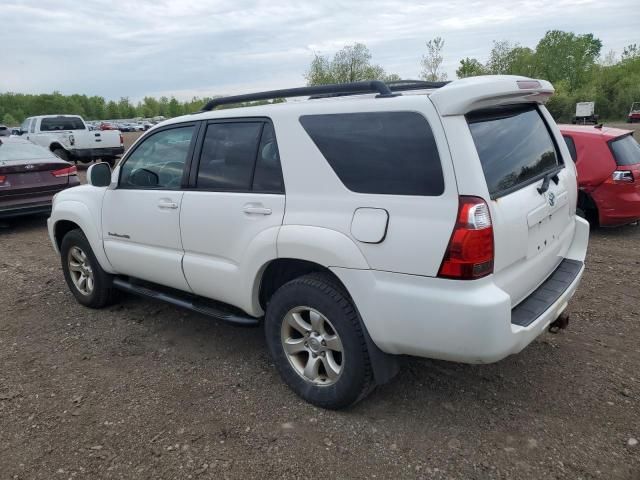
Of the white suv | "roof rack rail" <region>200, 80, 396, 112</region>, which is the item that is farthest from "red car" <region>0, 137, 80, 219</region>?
"roof rack rail" <region>200, 80, 396, 112</region>

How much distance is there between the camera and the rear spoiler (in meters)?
2.47

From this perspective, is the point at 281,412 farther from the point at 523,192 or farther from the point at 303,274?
the point at 523,192

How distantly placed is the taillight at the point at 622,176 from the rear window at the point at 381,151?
4.94m

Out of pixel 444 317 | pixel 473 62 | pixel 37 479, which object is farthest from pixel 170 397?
pixel 473 62

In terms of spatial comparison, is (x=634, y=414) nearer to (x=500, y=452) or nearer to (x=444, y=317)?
(x=500, y=452)

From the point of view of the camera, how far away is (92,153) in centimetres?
1627

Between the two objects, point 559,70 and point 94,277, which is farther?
point 559,70

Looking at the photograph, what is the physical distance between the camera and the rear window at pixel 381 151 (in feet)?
8.25

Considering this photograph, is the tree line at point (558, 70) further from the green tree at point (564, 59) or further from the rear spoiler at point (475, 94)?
the rear spoiler at point (475, 94)

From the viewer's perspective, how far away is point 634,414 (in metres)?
2.92

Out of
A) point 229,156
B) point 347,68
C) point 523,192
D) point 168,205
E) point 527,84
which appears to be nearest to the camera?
point 523,192

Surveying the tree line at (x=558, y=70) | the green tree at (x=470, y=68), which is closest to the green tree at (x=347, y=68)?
the tree line at (x=558, y=70)

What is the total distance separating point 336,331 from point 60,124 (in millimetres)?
17080

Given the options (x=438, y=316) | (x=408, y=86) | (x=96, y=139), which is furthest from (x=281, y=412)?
(x=96, y=139)
